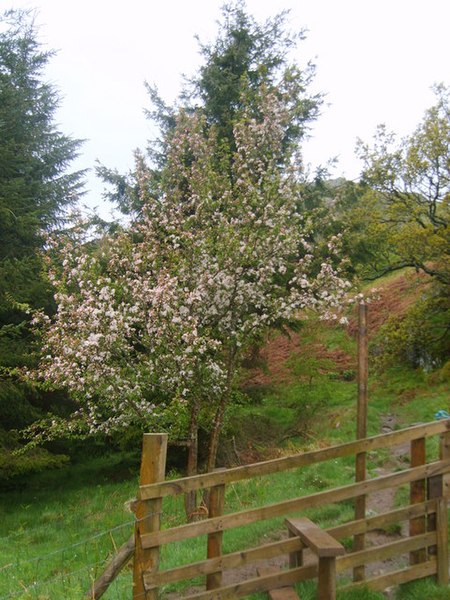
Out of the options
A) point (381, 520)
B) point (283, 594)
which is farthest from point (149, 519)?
point (381, 520)

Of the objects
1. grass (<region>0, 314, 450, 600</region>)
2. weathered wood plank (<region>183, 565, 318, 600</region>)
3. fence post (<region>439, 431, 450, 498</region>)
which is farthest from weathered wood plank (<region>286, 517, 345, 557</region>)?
fence post (<region>439, 431, 450, 498</region>)

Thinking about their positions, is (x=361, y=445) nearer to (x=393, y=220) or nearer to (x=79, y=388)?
(x=79, y=388)

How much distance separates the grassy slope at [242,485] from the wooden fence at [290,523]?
33cm

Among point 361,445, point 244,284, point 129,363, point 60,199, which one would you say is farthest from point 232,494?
point 60,199

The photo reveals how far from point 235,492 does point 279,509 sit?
19.0 ft

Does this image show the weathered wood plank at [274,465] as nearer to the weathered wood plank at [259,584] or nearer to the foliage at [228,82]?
the weathered wood plank at [259,584]

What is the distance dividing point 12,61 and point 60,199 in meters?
5.38

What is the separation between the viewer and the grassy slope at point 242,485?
24.3 feet

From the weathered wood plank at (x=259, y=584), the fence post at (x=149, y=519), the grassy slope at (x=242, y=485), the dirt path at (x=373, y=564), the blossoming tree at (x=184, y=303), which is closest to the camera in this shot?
the fence post at (x=149, y=519)

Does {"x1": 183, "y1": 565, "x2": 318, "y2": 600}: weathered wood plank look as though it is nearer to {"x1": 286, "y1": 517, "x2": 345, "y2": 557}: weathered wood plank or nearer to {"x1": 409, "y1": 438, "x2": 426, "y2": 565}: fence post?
{"x1": 286, "y1": 517, "x2": 345, "y2": 557}: weathered wood plank

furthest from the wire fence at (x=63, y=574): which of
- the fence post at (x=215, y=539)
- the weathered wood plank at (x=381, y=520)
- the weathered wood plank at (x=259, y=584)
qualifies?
the weathered wood plank at (x=381, y=520)

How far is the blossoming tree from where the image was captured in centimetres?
951

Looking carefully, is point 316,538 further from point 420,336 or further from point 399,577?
point 420,336

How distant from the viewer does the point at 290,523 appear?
18.5 ft
